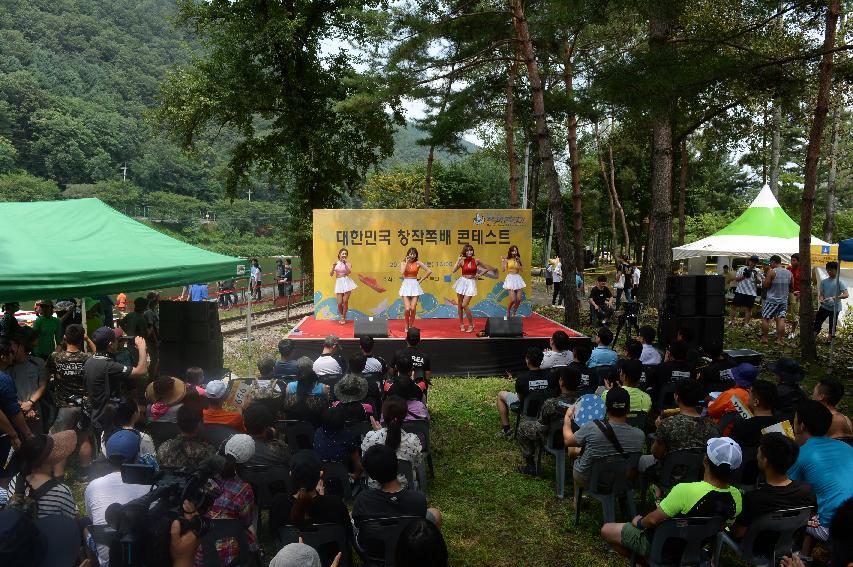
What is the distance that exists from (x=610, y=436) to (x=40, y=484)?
3.42 meters

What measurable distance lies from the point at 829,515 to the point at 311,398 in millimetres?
3498

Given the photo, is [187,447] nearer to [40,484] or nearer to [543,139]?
[40,484]

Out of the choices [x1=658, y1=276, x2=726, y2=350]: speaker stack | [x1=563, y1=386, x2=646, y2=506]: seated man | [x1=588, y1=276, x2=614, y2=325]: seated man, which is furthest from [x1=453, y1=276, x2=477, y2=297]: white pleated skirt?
[x1=563, y1=386, x2=646, y2=506]: seated man

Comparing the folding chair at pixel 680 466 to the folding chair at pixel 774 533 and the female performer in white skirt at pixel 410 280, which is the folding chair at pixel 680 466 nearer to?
the folding chair at pixel 774 533

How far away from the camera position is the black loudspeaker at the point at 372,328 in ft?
32.5

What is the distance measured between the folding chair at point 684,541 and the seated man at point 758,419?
3.87 ft

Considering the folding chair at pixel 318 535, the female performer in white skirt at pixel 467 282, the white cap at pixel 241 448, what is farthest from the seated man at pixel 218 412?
the female performer in white skirt at pixel 467 282

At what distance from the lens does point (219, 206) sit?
72.2 m

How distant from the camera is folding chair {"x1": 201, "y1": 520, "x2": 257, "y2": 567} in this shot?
125 inches

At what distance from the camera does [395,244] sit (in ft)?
40.1

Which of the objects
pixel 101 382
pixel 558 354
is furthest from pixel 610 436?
pixel 101 382

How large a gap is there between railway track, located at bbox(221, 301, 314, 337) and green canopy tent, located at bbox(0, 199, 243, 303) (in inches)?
285

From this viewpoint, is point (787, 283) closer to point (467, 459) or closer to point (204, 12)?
point (467, 459)

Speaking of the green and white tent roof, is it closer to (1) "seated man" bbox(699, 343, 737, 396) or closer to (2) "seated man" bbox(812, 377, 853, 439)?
(1) "seated man" bbox(699, 343, 737, 396)
